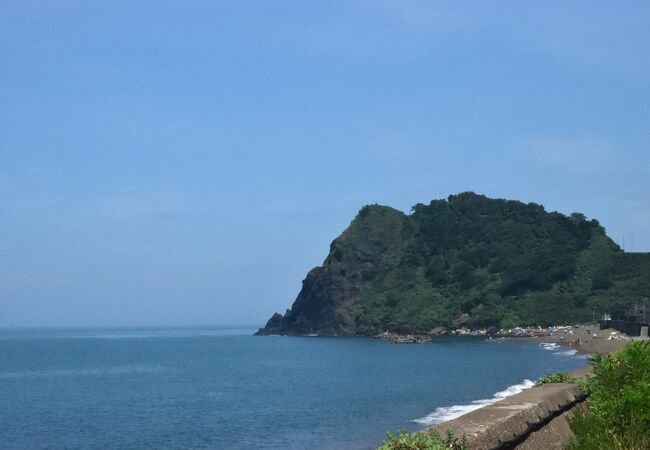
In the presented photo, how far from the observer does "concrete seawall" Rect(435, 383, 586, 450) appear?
1010cm

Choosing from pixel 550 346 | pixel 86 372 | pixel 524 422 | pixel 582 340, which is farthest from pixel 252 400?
pixel 550 346

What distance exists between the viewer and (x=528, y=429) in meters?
11.8

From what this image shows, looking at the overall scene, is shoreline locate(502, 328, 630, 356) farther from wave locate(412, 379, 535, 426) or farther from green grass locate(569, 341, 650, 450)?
green grass locate(569, 341, 650, 450)

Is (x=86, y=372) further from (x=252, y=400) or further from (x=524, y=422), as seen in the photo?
(x=524, y=422)

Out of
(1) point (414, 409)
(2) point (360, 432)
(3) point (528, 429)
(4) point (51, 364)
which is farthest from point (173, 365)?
(3) point (528, 429)

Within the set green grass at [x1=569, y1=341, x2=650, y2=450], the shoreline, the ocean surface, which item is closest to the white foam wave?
the shoreline

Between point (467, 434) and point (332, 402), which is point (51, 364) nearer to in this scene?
point (332, 402)

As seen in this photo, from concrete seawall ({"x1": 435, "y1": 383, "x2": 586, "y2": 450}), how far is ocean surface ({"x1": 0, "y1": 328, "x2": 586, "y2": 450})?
22.1 meters

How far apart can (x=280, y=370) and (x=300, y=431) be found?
54898 mm

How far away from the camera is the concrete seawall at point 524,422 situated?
10.1 metres

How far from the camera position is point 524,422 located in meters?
11.7

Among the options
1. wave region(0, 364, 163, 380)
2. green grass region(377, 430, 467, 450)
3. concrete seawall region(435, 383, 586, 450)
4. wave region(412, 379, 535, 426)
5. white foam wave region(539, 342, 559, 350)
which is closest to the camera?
green grass region(377, 430, 467, 450)

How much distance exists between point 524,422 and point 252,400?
51.5 meters

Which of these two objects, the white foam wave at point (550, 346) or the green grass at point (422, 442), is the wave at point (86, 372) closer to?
the white foam wave at point (550, 346)
